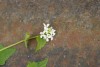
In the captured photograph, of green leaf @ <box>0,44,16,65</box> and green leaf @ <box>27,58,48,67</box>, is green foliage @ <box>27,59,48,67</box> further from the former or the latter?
green leaf @ <box>0,44,16,65</box>

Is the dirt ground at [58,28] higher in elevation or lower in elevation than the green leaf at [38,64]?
higher

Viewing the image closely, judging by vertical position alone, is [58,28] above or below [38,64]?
above

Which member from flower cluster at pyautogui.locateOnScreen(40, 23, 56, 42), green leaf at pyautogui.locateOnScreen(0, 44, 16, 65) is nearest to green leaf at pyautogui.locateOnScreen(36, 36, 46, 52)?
flower cluster at pyautogui.locateOnScreen(40, 23, 56, 42)

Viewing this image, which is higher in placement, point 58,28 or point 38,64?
point 58,28

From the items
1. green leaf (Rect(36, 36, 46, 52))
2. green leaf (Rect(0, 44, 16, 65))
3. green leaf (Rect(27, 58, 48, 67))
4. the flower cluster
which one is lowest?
green leaf (Rect(27, 58, 48, 67))

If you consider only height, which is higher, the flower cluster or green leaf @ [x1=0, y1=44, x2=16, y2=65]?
the flower cluster

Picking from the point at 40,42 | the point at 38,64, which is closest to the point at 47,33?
the point at 40,42

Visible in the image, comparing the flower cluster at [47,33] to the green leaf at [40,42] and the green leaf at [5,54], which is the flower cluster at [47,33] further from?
the green leaf at [5,54]

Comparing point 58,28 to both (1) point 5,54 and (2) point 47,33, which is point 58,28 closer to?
(2) point 47,33

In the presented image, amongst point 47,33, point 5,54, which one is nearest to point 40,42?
point 47,33

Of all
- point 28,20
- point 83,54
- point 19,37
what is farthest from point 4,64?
point 83,54

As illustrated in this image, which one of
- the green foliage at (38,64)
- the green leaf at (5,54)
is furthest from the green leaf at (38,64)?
the green leaf at (5,54)

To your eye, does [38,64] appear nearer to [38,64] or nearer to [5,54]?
[38,64]
